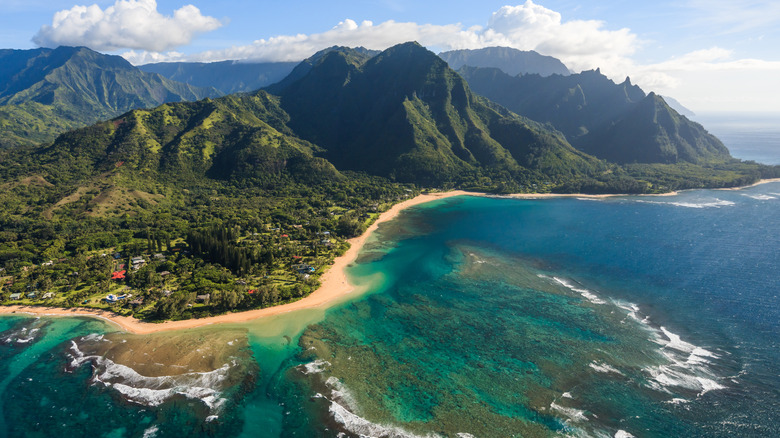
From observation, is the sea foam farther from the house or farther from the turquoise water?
the house

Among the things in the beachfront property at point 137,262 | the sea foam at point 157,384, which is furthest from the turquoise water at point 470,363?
the beachfront property at point 137,262

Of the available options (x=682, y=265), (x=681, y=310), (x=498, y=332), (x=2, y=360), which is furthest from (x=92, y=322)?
(x=682, y=265)

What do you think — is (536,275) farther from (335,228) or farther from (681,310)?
(335,228)

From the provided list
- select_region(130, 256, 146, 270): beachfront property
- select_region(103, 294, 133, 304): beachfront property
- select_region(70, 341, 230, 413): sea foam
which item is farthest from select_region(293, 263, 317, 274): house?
select_region(130, 256, 146, 270): beachfront property

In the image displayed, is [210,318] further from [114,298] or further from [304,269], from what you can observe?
[304,269]

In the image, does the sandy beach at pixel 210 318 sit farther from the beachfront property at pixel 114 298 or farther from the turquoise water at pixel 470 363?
the turquoise water at pixel 470 363

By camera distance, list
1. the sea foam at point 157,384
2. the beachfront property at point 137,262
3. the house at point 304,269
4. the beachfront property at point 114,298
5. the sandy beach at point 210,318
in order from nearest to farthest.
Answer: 1. the sea foam at point 157,384
2. the sandy beach at point 210,318
3. the beachfront property at point 114,298
4. the beachfront property at point 137,262
5. the house at point 304,269

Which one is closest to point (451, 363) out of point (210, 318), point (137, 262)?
point (210, 318)
